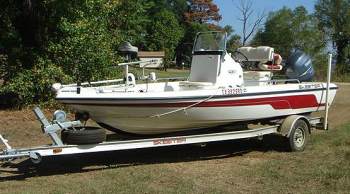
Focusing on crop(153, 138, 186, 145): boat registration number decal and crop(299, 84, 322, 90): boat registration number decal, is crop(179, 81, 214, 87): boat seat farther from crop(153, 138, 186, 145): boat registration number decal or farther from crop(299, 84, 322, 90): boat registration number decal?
crop(299, 84, 322, 90): boat registration number decal

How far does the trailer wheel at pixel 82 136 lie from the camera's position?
7.68 m

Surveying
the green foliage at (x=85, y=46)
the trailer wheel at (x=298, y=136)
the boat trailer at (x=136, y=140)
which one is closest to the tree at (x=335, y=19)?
the green foliage at (x=85, y=46)

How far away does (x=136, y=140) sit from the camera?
822 centimetres

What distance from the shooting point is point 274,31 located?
59.4 m

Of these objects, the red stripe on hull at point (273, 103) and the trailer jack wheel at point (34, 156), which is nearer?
the trailer jack wheel at point (34, 156)

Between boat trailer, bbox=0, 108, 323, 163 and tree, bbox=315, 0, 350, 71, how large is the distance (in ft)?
217

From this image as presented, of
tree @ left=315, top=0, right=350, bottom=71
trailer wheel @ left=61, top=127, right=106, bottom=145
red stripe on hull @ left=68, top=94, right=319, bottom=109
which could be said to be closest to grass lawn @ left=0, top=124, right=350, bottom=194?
trailer wheel @ left=61, top=127, right=106, bottom=145

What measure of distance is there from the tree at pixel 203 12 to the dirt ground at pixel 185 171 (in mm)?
81327

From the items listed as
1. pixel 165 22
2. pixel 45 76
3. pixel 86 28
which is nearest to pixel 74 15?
pixel 86 28

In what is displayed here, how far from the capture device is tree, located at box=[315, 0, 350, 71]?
74188mm

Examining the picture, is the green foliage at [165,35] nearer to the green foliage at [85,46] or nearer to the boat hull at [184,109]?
the green foliage at [85,46]

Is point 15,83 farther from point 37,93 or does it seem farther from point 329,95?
point 329,95

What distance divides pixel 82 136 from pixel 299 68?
208 inches

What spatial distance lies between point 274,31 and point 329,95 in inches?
1951
